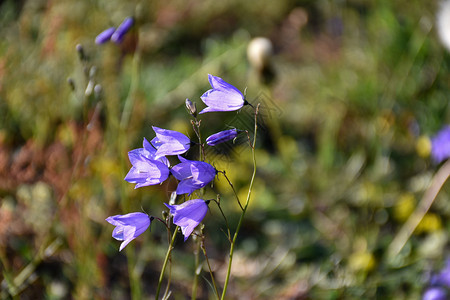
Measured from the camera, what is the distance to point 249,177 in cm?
242

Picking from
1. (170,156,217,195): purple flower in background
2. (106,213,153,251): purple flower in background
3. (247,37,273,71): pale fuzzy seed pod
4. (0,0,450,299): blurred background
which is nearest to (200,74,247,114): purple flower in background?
(170,156,217,195): purple flower in background

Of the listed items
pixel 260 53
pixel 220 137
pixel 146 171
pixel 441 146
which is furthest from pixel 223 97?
pixel 441 146

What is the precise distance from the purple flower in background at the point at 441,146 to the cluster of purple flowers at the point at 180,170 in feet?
4.68

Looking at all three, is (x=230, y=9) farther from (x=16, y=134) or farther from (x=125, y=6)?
(x=16, y=134)

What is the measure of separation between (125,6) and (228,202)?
169 cm

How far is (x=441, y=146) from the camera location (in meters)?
1.97

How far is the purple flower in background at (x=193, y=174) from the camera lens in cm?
77

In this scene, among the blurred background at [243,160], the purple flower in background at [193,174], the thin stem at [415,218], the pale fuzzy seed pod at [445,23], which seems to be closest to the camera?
the purple flower in background at [193,174]

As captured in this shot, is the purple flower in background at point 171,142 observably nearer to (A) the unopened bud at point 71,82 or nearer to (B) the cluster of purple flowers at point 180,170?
(B) the cluster of purple flowers at point 180,170

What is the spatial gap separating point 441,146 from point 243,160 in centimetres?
98

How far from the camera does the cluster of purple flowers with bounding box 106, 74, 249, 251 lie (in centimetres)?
78

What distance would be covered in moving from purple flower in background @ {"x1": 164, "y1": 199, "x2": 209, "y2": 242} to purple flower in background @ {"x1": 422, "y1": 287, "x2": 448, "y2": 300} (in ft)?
3.84

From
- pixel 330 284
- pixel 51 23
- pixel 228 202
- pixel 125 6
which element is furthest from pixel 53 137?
pixel 330 284

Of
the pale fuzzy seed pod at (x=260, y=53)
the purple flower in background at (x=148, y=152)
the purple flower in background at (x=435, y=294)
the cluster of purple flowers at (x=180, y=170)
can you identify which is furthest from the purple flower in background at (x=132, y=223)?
the pale fuzzy seed pod at (x=260, y=53)
